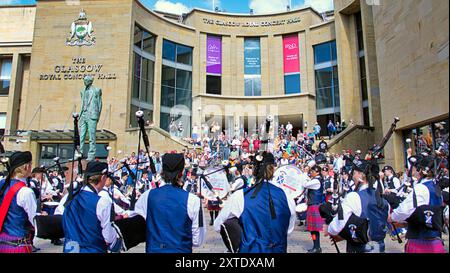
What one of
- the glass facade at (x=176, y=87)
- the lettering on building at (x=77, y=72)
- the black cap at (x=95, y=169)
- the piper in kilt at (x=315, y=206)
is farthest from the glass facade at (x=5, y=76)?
the black cap at (x=95, y=169)

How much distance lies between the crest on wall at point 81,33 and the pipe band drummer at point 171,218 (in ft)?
79.7

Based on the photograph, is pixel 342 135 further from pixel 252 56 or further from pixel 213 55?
pixel 213 55

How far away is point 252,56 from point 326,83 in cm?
793

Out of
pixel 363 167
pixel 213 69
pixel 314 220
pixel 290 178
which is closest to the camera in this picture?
pixel 363 167

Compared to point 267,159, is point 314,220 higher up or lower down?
lower down

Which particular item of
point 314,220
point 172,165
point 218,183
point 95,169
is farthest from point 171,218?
point 314,220

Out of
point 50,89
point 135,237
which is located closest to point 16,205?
point 135,237

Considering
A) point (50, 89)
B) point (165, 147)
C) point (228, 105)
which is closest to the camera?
point (165, 147)

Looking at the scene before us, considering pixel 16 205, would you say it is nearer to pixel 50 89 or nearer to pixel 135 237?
pixel 135 237

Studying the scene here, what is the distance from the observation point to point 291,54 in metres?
30.8

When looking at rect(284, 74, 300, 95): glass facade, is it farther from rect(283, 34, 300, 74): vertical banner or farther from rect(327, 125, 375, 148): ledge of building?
rect(327, 125, 375, 148): ledge of building

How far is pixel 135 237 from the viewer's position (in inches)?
106

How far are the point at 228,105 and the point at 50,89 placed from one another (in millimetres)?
15529

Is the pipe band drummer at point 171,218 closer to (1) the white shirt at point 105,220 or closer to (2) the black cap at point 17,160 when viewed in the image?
(1) the white shirt at point 105,220
